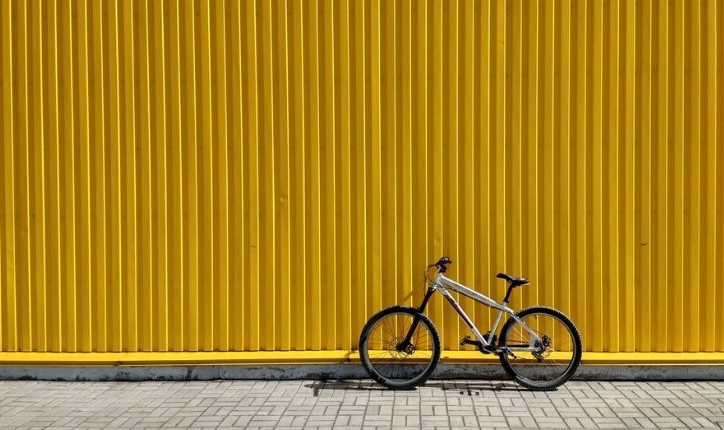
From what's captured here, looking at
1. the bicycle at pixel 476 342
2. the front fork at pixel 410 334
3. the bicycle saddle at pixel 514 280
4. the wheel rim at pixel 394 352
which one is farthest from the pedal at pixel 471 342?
the bicycle saddle at pixel 514 280

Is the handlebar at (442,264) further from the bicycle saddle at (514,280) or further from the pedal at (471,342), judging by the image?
the pedal at (471,342)

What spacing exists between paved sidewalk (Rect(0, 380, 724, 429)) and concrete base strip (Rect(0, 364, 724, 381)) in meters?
0.08

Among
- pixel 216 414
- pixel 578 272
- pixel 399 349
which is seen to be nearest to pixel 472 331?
pixel 399 349

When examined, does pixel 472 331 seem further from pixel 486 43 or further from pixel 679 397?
pixel 486 43

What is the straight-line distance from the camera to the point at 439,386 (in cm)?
726

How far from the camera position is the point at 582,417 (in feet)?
20.6

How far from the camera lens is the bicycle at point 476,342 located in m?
7.13

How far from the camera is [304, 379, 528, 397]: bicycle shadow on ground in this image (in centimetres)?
713

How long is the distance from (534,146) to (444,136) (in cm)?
83

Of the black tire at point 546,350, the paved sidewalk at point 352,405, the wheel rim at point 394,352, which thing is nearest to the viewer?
the paved sidewalk at point 352,405

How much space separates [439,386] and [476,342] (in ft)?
1.70

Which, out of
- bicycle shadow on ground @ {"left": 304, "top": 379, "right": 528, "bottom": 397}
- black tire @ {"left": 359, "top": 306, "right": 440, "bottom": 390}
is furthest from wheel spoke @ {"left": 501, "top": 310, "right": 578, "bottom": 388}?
black tire @ {"left": 359, "top": 306, "right": 440, "bottom": 390}

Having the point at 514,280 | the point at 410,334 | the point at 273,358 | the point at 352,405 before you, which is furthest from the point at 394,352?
the point at 514,280

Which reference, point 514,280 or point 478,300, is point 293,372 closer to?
point 478,300
